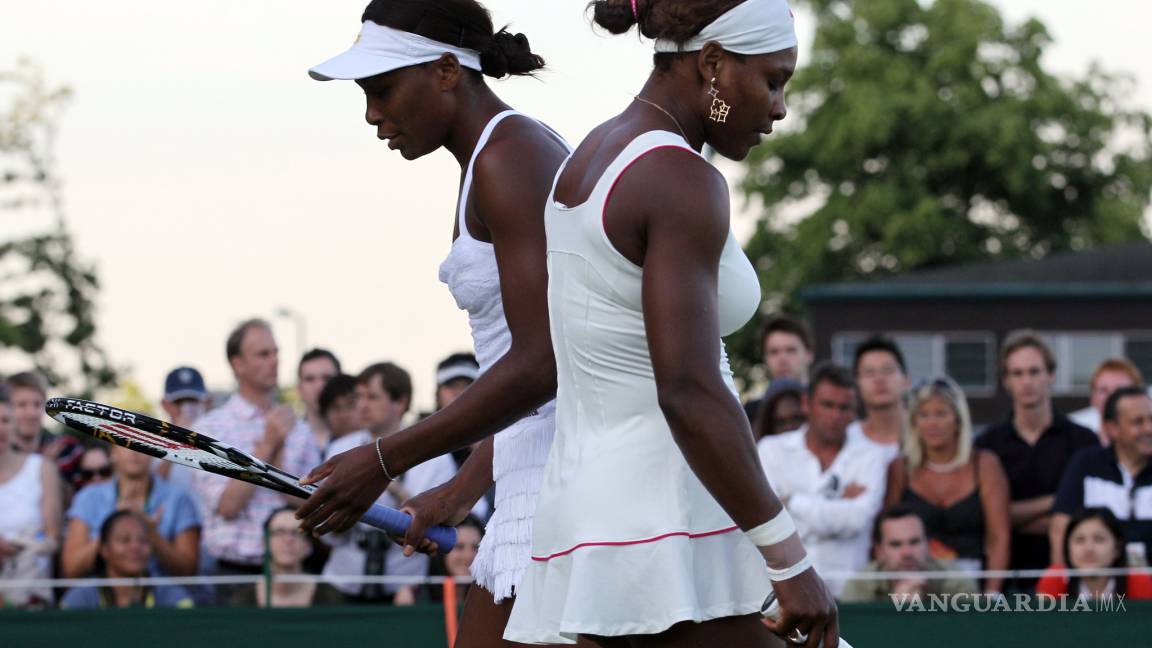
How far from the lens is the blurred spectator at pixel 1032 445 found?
25.2 feet

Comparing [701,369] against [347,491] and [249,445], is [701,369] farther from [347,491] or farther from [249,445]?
[249,445]

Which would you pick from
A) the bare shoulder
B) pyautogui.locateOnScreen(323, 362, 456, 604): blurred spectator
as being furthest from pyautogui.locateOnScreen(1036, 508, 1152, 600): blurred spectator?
the bare shoulder

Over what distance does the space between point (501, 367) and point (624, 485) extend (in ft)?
1.99

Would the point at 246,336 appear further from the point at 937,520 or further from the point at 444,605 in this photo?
the point at 937,520

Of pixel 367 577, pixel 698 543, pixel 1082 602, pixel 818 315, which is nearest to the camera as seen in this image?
pixel 698 543

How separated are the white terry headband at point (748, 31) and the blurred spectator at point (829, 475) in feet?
14.5

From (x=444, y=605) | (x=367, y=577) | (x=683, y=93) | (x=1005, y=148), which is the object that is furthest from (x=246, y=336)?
(x=1005, y=148)

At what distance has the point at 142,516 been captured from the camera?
28.0ft

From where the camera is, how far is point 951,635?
637 cm

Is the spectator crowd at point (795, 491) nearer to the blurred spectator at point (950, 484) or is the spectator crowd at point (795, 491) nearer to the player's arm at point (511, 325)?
the blurred spectator at point (950, 484)

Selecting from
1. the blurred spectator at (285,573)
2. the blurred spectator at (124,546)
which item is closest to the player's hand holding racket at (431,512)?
the blurred spectator at (285,573)

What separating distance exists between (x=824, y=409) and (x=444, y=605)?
80.2 inches

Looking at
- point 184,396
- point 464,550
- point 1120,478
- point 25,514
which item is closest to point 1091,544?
point 1120,478
